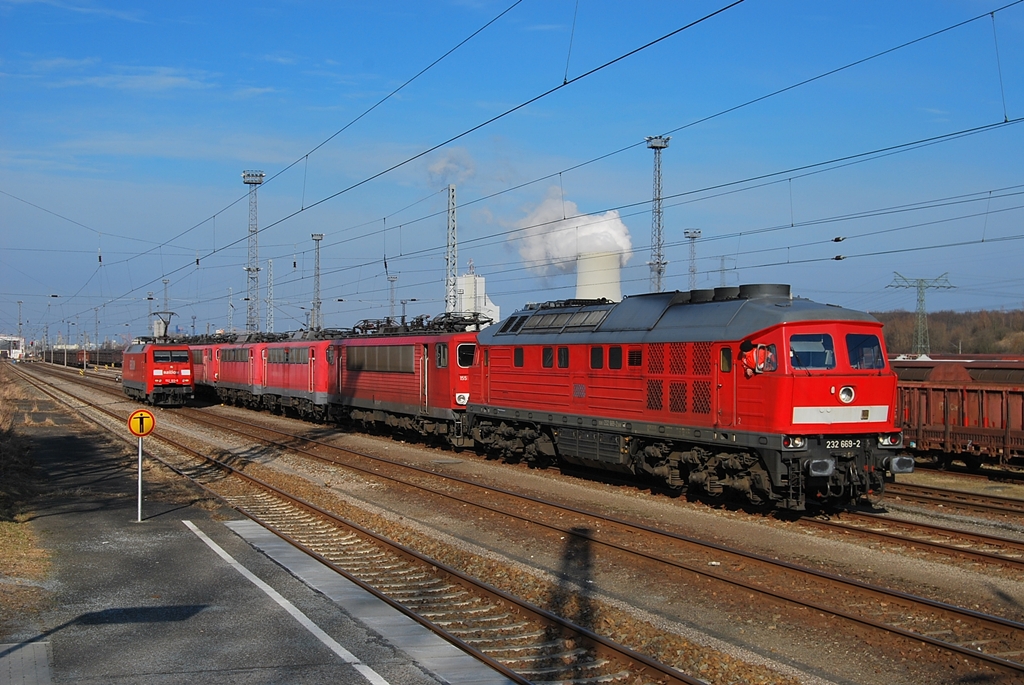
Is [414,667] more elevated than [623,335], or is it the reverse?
[623,335]

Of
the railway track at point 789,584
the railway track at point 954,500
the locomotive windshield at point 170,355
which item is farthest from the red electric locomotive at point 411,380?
the locomotive windshield at point 170,355

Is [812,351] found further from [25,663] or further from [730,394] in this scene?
[25,663]

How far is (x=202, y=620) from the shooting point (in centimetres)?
978

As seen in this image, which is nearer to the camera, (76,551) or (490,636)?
(490,636)

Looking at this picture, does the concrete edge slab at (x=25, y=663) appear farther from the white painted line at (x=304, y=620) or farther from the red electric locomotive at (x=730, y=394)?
the red electric locomotive at (x=730, y=394)

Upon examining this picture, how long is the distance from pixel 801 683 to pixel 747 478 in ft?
27.1

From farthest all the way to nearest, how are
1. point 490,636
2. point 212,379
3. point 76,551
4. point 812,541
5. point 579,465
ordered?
point 212,379 → point 579,465 → point 812,541 → point 76,551 → point 490,636

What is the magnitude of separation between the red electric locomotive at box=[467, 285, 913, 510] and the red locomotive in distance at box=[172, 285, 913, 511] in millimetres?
27

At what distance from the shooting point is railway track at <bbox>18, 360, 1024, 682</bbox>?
30.6 ft

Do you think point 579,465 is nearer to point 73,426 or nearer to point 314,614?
point 314,614

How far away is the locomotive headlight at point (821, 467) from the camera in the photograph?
15.0m

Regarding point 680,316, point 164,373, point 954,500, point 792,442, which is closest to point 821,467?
point 792,442

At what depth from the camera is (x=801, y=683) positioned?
8281mm

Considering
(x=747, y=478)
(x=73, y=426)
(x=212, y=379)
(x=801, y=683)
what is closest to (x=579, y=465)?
(x=747, y=478)
